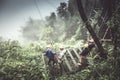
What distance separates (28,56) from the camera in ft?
55.5

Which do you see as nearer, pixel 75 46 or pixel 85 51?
pixel 85 51

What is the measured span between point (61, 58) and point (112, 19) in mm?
5429

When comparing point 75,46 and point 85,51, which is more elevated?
point 75,46

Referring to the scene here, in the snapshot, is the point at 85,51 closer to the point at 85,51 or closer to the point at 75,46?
the point at 85,51

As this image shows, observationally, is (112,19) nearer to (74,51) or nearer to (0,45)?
(74,51)

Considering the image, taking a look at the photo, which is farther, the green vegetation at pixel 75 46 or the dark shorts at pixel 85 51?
the dark shorts at pixel 85 51

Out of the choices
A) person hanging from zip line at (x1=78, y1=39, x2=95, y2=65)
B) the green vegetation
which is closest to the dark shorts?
person hanging from zip line at (x1=78, y1=39, x2=95, y2=65)

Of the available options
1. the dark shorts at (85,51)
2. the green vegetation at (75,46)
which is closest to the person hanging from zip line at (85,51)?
the dark shorts at (85,51)

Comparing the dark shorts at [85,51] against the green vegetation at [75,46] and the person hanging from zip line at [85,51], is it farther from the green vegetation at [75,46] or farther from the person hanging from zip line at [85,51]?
the green vegetation at [75,46]

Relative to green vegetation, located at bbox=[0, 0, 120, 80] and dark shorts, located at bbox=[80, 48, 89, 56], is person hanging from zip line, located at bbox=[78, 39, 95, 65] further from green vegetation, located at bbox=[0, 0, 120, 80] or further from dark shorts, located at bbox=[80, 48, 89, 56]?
green vegetation, located at bbox=[0, 0, 120, 80]

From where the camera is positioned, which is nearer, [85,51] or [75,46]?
[85,51]

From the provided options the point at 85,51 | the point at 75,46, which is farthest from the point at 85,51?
the point at 75,46

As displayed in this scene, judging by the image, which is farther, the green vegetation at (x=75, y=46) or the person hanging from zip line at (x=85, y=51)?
the person hanging from zip line at (x=85, y=51)

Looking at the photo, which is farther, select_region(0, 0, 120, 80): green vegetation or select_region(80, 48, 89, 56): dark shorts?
select_region(80, 48, 89, 56): dark shorts
